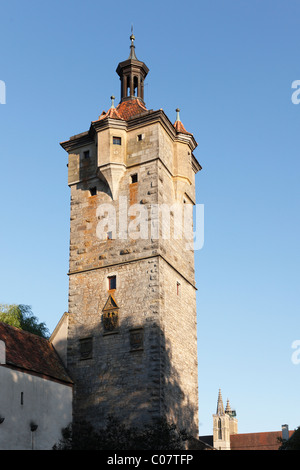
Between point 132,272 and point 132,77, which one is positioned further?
point 132,77

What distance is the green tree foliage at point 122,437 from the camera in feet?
75.3

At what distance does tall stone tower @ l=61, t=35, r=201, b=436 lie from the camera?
85.0 ft

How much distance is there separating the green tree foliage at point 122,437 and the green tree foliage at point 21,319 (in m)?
11.8

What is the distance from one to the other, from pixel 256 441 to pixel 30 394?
59.1 meters

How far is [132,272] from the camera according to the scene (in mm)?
27547

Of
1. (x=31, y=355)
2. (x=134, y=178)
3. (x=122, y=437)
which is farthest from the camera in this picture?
(x=134, y=178)

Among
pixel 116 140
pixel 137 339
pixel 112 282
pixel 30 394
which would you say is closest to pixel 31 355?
pixel 30 394

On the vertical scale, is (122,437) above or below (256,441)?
above

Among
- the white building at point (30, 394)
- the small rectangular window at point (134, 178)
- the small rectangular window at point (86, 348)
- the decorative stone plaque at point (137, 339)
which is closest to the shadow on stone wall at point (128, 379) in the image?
the decorative stone plaque at point (137, 339)

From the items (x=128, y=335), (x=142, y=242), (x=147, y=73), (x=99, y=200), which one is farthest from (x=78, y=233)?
(x=147, y=73)

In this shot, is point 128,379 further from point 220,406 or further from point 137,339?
point 220,406

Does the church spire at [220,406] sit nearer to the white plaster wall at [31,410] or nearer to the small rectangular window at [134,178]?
the small rectangular window at [134,178]

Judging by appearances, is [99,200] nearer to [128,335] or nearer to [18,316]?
[128,335]
